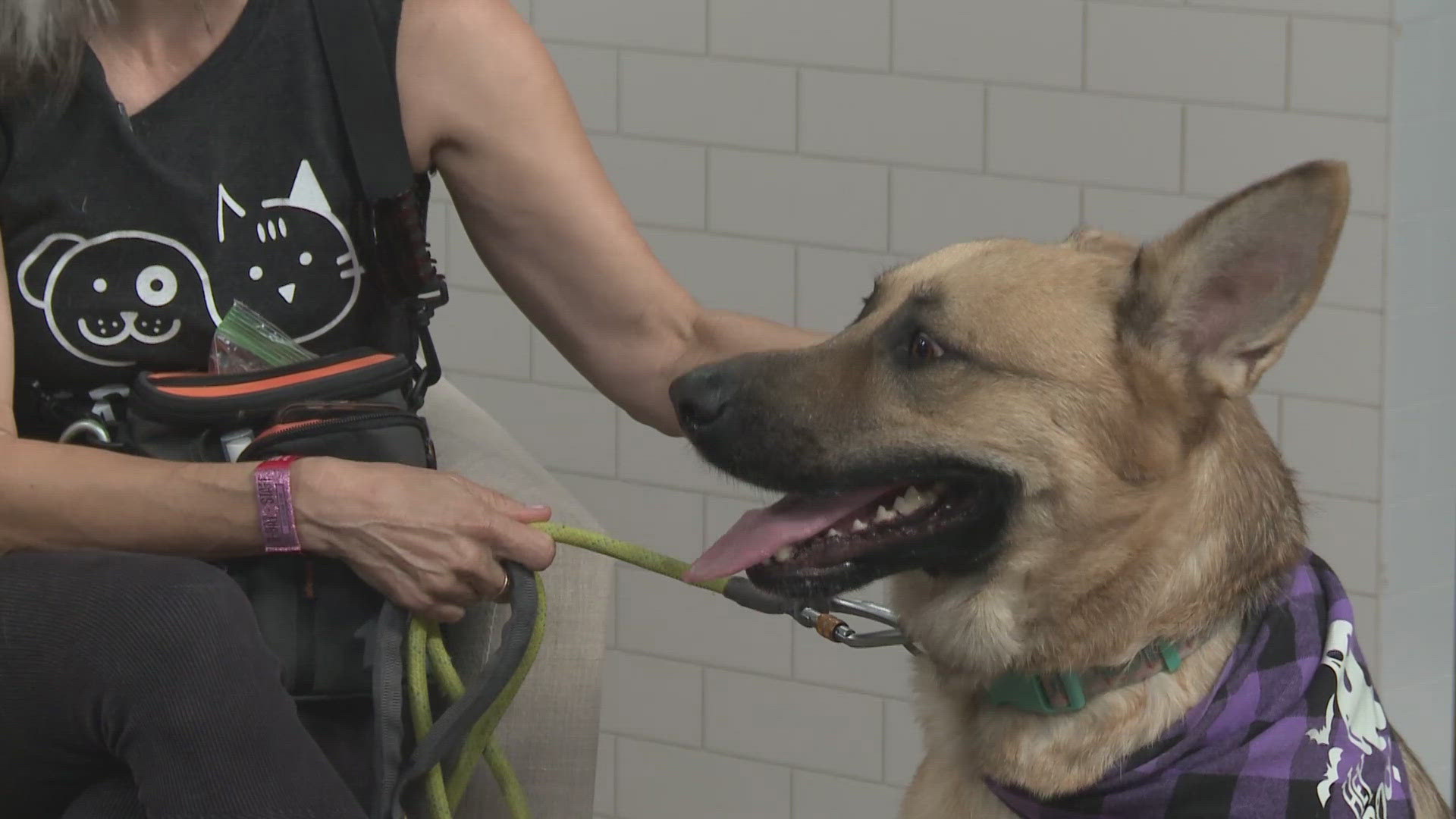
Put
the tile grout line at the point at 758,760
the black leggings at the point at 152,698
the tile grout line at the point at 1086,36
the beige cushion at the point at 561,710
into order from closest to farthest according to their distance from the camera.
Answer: the black leggings at the point at 152,698 → the beige cushion at the point at 561,710 → the tile grout line at the point at 1086,36 → the tile grout line at the point at 758,760

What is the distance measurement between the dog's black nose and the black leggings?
429 millimetres

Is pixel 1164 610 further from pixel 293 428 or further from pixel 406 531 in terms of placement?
pixel 293 428

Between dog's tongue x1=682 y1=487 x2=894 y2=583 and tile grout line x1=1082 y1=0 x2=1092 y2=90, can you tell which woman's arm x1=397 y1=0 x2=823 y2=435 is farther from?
tile grout line x1=1082 y1=0 x2=1092 y2=90

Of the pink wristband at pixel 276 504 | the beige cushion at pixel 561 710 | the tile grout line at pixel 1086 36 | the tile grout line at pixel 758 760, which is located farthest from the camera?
the tile grout line at pixel 758 760

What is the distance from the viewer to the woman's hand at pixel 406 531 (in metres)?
1.63

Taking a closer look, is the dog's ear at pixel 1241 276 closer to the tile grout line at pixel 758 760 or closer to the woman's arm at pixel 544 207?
the woman's arm at pixel 544 207

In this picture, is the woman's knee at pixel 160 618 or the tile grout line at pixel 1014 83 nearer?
the woman's knee at pixel 160 618

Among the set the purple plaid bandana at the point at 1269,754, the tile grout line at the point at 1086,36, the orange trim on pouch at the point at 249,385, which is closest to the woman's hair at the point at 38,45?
the orange trim on pouch at the point at 249,385

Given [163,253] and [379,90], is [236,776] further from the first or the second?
[379,90]

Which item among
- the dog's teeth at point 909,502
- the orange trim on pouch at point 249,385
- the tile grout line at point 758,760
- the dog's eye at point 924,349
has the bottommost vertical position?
the tile grout line at point 758,760

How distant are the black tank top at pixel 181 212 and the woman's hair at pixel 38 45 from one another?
0.02m

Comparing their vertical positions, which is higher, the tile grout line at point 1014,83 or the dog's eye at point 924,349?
the tile grout line at point 1014,83

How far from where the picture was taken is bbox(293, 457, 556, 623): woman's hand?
1.63 meters

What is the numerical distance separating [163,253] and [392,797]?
0.59 meters
